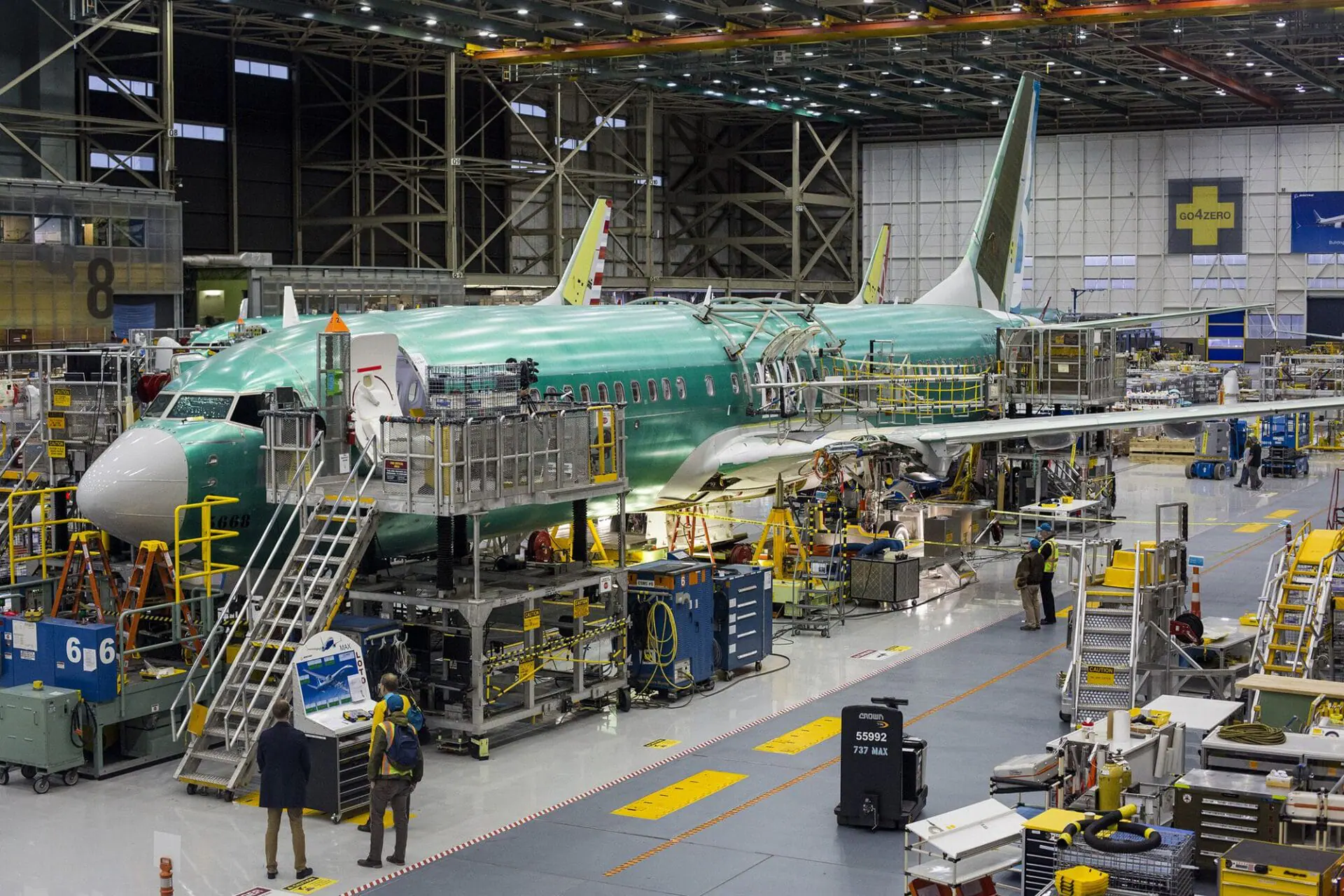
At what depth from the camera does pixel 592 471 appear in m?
20.9

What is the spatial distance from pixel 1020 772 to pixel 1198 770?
6.75ft

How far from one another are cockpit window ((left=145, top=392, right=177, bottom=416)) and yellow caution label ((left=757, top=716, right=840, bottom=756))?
9045 millimetres

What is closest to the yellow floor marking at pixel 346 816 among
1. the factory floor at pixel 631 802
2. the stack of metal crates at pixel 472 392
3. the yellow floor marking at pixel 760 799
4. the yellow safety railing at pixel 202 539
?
the factory floor at pixel 631 802

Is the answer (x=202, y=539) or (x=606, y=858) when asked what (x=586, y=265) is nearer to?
(x=202, y=539)

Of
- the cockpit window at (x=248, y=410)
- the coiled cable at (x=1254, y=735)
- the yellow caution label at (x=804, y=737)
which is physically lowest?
the yellow caution label at (x=804, y=737)

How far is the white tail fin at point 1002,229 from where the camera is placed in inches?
1572

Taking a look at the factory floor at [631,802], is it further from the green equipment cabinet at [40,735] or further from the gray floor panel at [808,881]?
Answer: the green equipment cabinet at [40,735]

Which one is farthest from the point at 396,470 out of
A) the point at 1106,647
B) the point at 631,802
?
the point at 1106,647

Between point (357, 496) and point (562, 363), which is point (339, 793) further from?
point (562, 363)

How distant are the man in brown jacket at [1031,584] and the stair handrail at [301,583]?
12.1 m

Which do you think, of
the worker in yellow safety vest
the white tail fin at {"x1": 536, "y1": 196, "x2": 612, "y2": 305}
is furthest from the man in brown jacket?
the white tail fin at {"x1": 536, "y1": 196, "x2": 612, "y2": 305}

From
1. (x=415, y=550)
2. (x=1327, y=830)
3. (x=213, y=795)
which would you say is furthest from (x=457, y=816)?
(x=1327, y=830)

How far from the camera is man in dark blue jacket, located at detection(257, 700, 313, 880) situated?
14516 mm

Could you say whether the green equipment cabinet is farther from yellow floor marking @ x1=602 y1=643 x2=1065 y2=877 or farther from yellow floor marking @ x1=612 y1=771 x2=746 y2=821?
yellow floor marking @ x1=602 y1=643 x2=1065 y2=877
